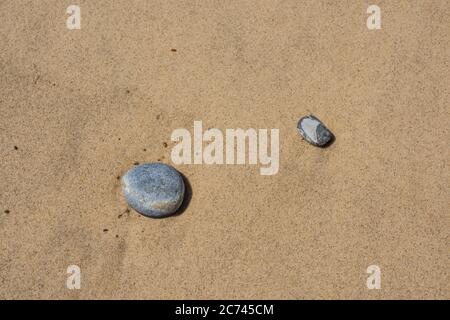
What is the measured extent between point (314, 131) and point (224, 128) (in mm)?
750

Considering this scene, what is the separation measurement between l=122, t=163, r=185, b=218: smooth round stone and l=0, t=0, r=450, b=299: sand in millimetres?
141

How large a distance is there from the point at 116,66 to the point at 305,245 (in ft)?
7.24

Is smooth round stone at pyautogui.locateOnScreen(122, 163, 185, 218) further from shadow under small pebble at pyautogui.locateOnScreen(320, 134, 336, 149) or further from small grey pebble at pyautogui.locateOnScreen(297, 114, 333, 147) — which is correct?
shadow under small pebble at pyautogui.locateOnScreen(320, 134, 336, 149)

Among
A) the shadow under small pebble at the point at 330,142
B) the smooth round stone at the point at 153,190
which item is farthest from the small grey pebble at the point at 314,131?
the smooth round stone at the point at 153,190

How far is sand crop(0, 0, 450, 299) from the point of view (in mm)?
4254

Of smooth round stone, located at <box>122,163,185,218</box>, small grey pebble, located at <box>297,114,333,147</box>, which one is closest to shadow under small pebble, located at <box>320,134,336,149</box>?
small grey pebble, located at <box>297,114,333,147</box>

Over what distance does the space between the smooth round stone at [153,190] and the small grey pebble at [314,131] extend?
43.3 inches

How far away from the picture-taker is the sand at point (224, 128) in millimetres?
4254

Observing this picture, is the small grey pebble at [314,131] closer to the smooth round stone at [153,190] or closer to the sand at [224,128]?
the sand at [224,128]

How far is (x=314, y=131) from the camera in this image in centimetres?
438

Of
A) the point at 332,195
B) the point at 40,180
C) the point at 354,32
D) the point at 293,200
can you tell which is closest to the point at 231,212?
the point at 293,200

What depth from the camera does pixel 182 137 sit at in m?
4.47
